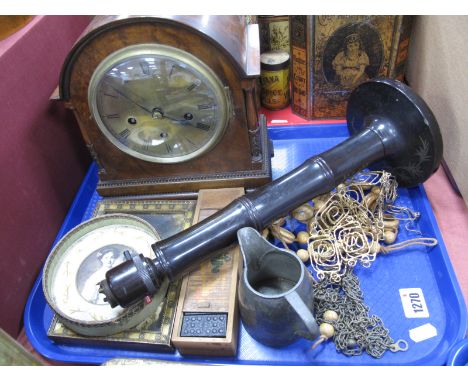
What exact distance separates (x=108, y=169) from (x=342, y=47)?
3.18 ft

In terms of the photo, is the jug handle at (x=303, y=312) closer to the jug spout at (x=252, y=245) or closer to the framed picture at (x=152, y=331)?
the jug spout at (x=252, y=245)

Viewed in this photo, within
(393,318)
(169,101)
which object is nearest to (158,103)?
(169,101)

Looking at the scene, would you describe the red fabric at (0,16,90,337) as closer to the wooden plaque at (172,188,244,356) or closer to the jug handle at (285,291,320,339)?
the wooden plaque at (172,188,244,356)

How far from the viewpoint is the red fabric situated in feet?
4.09

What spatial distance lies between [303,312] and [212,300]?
0.97ft

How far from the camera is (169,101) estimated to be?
1.21 meters

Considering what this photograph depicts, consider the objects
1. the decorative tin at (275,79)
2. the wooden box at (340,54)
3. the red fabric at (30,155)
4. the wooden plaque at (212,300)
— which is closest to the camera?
the wooden plaque at (212,300)

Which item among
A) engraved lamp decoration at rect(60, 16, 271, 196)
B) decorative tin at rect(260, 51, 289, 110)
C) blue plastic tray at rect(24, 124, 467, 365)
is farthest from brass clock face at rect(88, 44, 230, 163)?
decorative tin at rect(260, 51, 289, 110)

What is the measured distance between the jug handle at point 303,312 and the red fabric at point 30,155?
862 millimetres

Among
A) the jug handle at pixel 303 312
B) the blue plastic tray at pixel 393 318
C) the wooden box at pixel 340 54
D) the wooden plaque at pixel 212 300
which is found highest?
the wooden box at pixel 340 54

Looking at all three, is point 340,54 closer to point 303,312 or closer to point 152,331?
point 303,312

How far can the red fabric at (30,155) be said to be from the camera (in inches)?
49.1

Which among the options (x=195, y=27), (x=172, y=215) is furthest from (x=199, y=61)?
(x=172, y=215)

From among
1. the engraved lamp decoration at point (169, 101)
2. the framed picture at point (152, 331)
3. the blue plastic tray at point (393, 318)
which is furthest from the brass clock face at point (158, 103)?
the blue plastic tray at point (393, 318)
